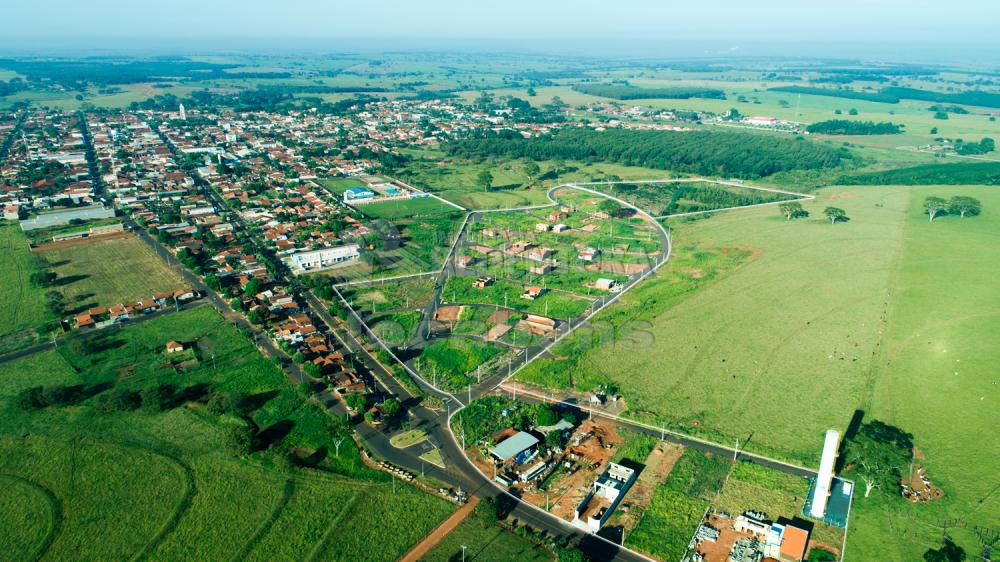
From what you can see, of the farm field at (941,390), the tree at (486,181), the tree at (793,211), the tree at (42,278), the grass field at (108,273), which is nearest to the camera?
the farm field at (941,390)

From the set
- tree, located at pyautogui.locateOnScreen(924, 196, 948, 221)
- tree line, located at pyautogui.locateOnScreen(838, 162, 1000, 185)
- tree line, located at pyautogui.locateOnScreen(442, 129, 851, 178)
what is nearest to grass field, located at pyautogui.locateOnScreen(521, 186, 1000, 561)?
tree, located at pyautogui.locateOnScreen(924, 196, 948, 221)

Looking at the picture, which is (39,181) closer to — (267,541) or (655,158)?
(267,541)

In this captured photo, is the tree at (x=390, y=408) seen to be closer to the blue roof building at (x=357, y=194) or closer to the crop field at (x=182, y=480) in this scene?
the crop field at (x=182, y=480)

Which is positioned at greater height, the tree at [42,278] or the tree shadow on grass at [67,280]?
the tree at [42,278]

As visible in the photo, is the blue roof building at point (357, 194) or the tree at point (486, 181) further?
the tree at point (486, 181)

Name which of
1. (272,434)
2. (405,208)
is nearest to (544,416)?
(272,434)

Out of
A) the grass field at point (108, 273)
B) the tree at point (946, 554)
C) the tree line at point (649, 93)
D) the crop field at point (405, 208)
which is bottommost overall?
the grass field at point (108, 273)

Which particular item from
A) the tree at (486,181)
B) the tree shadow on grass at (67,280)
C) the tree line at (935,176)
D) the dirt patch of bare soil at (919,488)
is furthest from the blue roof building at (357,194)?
the tree line at (935,176)
